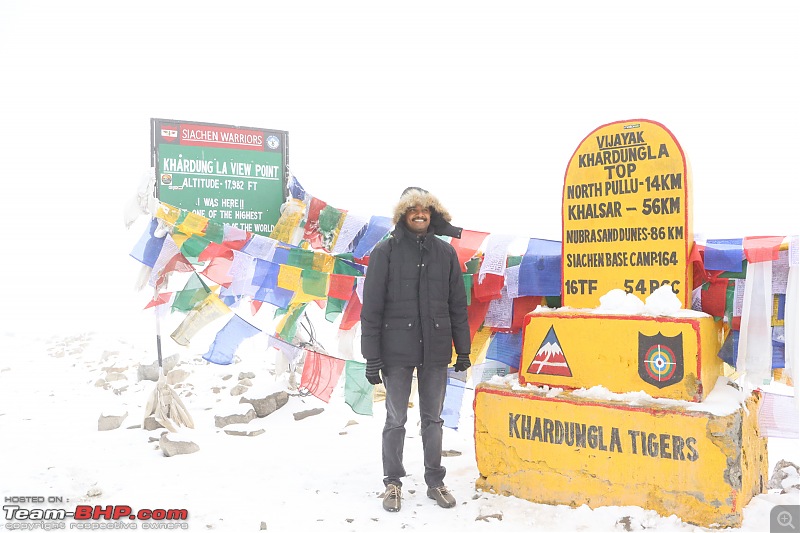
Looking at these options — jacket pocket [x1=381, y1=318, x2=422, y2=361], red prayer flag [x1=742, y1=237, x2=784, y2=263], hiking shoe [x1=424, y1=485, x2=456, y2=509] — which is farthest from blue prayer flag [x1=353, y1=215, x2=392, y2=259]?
red prayer flag [x1=742, y1=237, x2=784, y2=263]

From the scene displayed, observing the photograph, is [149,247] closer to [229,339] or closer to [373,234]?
[229,339]

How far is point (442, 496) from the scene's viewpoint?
4102 millimetres

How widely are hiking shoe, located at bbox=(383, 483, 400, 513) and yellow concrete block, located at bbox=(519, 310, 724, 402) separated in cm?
129

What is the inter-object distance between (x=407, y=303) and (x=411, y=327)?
18 cm

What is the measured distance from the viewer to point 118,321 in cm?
1877

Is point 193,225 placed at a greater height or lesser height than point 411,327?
greater

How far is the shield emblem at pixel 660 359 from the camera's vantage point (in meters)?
3.73

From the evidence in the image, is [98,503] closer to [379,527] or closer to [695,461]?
[379,527]

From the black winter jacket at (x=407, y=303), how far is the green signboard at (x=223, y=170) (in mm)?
3365

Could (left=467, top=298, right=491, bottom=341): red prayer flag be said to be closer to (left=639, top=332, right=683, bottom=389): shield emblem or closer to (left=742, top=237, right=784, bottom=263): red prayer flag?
(left=639, top=332, right=683, bottom=389): shield emblem

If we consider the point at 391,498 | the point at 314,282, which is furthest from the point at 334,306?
the point at 391,498

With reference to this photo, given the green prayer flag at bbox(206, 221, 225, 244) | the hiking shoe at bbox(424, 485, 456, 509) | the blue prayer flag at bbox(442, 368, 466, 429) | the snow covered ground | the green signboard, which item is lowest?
the snow covered ground

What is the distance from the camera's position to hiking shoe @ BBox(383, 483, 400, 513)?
402cm

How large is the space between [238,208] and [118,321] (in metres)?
14.2
